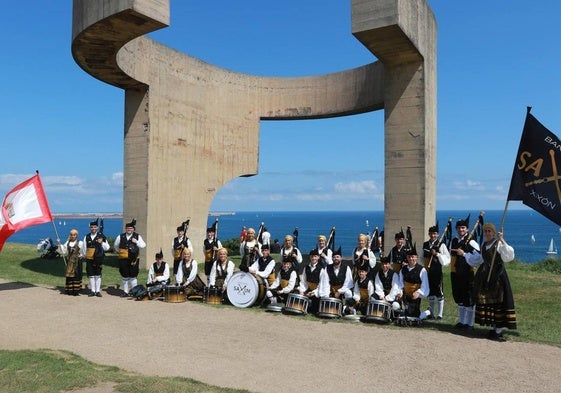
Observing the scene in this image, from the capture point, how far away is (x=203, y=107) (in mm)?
18016

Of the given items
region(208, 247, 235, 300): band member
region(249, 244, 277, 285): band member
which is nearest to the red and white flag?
region(208, 247, 235, 300): band member

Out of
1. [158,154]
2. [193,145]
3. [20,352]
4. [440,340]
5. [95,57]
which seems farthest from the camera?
[193,145]

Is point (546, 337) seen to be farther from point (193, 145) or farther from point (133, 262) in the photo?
point (193, 145)

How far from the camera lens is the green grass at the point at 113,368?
16.6ft

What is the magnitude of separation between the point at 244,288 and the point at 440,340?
4092mm

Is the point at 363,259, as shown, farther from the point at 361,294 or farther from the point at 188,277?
the point at 188,277

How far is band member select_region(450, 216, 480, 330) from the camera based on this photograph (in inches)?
320

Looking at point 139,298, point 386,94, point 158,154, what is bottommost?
point 139,298

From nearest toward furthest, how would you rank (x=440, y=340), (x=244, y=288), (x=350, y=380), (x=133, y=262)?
(x=350, y=380) < (x=440, y=340) < (x=244, y=288) < (x=133, y=262)

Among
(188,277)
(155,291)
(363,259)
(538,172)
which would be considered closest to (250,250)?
(188,277)

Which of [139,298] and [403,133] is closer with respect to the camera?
[139,298]

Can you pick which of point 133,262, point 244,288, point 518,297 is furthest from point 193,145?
point 518,297

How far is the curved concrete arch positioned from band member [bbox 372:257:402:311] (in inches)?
184

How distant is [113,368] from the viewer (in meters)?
5.72
